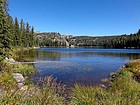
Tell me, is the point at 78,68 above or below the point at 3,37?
below

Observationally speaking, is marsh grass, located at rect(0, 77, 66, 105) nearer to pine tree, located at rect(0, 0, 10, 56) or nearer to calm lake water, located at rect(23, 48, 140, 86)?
calm lake water, located at rect(23, 48, 140, 86)

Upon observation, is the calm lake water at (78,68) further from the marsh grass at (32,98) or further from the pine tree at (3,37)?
the marsh grass at (32,98)

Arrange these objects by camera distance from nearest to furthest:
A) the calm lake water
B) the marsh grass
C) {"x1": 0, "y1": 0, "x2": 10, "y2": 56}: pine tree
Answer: the marsh grass, the calm lake water, {"x1": 0, "y1": 0, "x2": 10, "y2": 56}: pine tree

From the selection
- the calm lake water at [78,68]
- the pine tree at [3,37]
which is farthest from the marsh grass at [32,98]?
the pine tree at [3,37]

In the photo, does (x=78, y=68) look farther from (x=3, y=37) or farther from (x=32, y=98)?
(x=32, y=98)

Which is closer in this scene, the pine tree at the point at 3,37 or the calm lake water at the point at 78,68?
the calm lake water at the point at 78,68

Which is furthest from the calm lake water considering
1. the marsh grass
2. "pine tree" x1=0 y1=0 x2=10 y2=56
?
the marsh grass

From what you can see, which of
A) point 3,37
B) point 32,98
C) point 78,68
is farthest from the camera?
point 3,37

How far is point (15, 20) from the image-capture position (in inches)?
3246

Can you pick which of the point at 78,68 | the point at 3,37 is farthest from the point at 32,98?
the point at 3,37

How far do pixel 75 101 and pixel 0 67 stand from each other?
1296cm

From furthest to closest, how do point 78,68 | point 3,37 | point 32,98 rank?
point 3,37 → point 78,68 → point 32,98

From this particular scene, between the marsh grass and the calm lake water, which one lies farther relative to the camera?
the calm lake water

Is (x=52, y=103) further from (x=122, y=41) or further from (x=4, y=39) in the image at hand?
(x=122, y=41)
